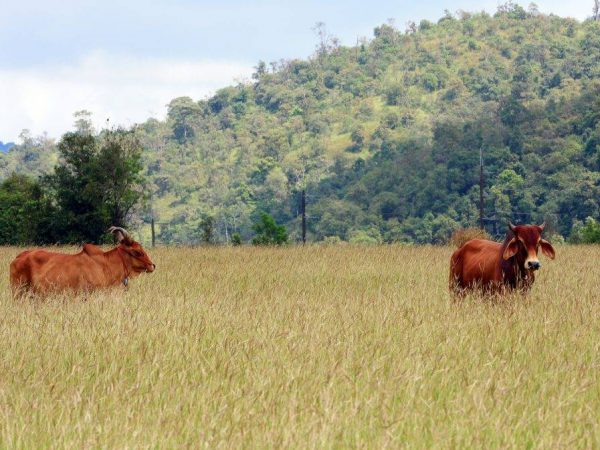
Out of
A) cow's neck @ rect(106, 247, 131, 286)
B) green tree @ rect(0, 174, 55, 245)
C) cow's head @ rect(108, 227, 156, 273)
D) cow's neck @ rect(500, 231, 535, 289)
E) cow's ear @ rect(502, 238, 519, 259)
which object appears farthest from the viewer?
green tree @ rect(0, 174, 55, 245)

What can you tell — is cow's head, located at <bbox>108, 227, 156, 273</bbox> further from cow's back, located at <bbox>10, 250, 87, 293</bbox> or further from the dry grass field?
the dry grass field

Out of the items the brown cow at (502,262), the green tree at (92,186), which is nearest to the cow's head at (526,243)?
the brown cow at (502,262)

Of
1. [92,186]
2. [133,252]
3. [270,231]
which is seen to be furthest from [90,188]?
[133,252]

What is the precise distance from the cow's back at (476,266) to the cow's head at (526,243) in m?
0.42

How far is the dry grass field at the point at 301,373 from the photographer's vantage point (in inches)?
180

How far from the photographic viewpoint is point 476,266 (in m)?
11.0

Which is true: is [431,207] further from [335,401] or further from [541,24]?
[541,24]

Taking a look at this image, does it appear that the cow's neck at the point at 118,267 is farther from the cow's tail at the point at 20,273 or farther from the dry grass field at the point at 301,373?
the dry grass field at the point at 301,373

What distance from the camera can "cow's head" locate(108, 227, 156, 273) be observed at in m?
12.2

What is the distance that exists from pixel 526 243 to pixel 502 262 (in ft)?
1.83

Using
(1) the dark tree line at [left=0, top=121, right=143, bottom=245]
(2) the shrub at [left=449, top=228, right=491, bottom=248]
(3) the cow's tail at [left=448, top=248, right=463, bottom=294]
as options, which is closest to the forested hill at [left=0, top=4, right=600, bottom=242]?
(1) the dark tree line at [left=0, top=121, right=143, bottom=245]

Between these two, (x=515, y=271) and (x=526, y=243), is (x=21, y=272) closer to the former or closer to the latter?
(x=515, y=271)

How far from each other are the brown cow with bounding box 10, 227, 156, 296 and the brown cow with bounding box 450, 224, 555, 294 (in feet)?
13.8

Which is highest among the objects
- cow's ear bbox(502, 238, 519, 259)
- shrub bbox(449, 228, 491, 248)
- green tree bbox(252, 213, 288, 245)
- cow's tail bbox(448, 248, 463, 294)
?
cow's ear bbox(502, 238, 519, 259)
